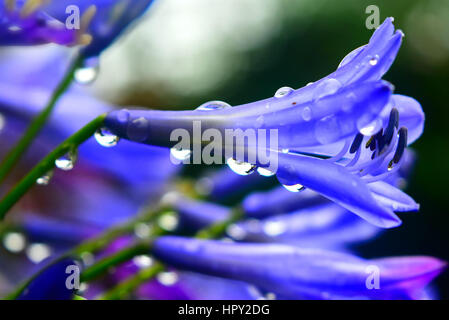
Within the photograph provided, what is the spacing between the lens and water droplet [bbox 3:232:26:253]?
4.19 feet

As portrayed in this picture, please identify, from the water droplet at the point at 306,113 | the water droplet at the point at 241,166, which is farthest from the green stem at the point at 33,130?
the water droplet at the point at 306,113

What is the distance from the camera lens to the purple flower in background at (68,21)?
85 centimetres

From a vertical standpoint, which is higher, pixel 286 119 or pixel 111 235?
pixel 111 235

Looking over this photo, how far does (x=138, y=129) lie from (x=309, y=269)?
1.11ft

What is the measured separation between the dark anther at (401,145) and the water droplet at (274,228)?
1.49 feet

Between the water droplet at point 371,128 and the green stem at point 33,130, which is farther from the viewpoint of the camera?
the green stem at point 33,130

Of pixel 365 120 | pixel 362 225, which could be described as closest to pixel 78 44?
pixel 365 120

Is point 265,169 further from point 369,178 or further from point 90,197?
point 90,197

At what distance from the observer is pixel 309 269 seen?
844 millimetres

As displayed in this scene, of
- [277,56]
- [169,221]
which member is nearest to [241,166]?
[169,221]

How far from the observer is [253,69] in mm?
7184

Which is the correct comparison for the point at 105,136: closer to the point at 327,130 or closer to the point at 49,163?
the point at 49,163

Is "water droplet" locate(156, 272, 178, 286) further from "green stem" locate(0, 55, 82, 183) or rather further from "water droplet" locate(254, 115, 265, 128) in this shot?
"water droplet" locate(254, 115, 265, 128)
